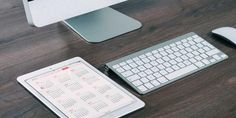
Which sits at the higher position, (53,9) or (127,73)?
(53,9)

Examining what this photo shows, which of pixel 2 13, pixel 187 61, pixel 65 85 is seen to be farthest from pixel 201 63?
pixel 2 13

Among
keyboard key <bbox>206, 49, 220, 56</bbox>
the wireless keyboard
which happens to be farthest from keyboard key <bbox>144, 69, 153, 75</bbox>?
keyboard key <bbox>206, 49, 220, 56</bbox>

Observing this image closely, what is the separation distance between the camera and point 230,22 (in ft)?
3.77

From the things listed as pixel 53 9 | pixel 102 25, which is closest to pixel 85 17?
pixel 102 25

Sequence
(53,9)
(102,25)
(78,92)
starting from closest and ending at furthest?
(78,92) < (53,9) < (102,25)

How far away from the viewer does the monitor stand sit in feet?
3.51

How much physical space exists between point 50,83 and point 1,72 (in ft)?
0.46

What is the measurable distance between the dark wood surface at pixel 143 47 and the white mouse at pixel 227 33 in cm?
2

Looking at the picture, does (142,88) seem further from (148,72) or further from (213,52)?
(213,52)

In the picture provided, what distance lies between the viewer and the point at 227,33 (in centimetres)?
105

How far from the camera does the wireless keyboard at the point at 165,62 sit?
2.92 ft

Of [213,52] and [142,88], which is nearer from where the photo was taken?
[142,88]

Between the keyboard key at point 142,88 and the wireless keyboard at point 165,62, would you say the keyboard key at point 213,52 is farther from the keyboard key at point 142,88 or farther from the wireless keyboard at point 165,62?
the keyboard key at point 142,88

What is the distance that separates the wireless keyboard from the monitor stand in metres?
0.13
